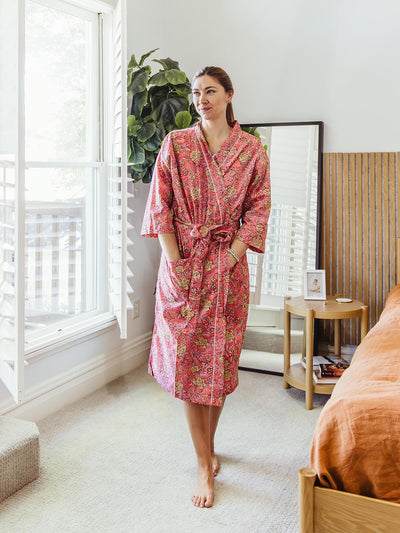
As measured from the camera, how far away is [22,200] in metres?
1.88

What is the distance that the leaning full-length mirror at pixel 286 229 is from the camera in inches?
135

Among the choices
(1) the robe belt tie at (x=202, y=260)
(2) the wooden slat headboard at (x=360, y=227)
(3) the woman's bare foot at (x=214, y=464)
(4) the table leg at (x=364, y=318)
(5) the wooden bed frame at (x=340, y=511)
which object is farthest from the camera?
(2) the wooden slat headboard at (x=360, y=227)

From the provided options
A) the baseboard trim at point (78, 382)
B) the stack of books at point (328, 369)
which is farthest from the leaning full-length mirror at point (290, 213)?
the baseboard trim at point (78, 382)

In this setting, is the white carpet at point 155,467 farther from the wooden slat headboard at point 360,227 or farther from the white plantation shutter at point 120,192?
the wooden slat headboard at point 360,227

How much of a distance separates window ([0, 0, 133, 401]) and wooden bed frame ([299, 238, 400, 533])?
1.45m

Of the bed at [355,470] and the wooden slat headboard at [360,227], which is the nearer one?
the bed at [355,470]

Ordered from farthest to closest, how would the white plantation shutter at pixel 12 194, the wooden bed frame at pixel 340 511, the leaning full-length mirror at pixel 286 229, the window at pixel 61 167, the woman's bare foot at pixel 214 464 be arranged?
the leaning full-length mirror at pixel 286 229, the window at pixel 61 167, the woman's bare foot at pixel 214 464, the white plantation shutter at pixel 12 194, the wooden bed frame at pixel 340 511

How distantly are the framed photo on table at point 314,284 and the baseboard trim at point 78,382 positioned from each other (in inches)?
43.9

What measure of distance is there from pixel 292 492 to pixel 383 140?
207 cm

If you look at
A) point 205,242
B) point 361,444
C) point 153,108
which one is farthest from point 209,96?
point 361,444

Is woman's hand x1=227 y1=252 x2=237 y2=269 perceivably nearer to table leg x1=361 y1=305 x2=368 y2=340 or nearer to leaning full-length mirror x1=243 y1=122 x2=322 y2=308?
table leg x1=361 y1=305 x2=368 y2=340

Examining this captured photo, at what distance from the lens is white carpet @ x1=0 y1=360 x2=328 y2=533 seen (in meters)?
1.94

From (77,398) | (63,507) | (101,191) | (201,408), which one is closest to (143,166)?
(101,191)

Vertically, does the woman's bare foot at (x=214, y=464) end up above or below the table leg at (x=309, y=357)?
below
